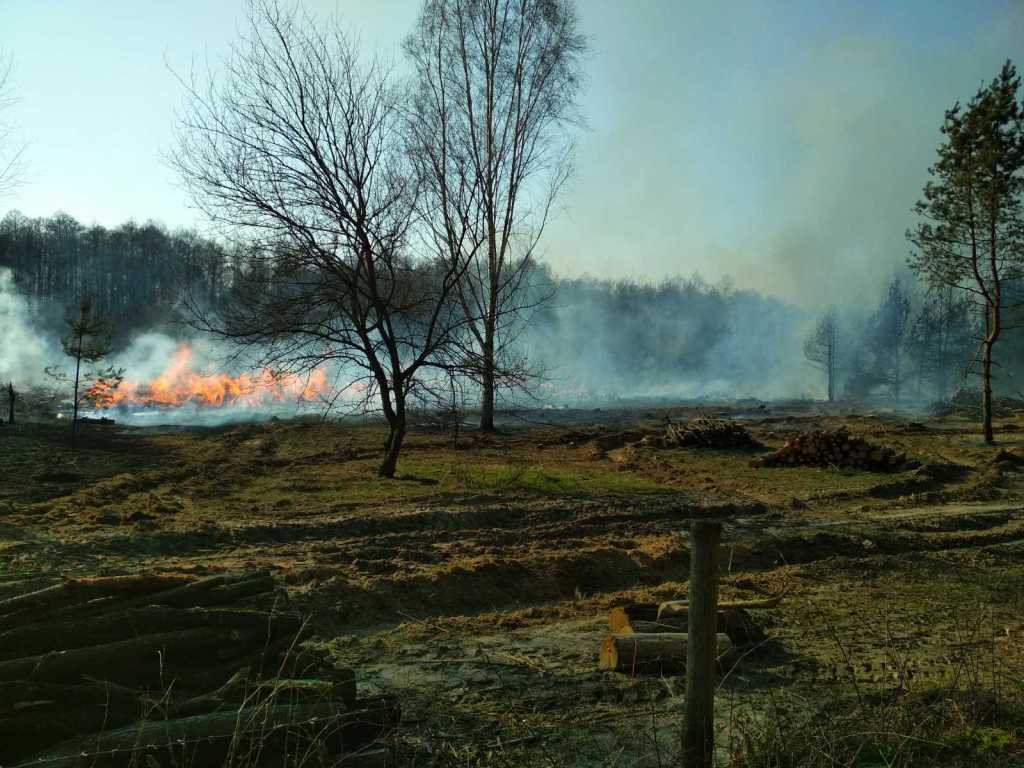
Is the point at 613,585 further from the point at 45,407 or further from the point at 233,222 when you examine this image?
the point at 45,407

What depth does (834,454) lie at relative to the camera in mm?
17719

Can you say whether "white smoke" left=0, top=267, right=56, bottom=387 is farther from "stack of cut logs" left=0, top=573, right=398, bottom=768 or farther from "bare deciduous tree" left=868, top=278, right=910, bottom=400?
"bare deciduous tree" left=868, top=278, right=910, bottom=400

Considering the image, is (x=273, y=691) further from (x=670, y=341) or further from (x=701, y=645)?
(x=670, y=341)

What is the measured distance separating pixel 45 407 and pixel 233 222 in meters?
24.1

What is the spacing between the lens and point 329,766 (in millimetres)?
3881

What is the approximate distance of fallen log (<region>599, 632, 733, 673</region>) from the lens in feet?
19.1

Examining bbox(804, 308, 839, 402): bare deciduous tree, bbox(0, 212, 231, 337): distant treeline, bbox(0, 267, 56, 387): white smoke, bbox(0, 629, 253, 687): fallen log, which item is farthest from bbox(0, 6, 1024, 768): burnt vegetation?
bbox(0, 212, 231, 337): distant treeline

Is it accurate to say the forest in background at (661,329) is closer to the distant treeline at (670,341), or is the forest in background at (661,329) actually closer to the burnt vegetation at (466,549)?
the distant treeline at (670,341)

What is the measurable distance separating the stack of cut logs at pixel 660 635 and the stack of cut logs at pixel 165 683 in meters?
1.96

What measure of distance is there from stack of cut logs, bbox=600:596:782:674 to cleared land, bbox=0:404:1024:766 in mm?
155

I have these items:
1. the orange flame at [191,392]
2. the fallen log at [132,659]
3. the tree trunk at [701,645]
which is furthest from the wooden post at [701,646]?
the orange flame at [191,392]

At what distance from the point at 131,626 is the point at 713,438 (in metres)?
18.1

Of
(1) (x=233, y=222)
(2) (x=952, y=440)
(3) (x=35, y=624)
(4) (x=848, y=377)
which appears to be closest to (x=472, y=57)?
(1) (x=233, y=222)

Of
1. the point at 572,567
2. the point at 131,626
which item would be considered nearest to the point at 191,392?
the point at 572,567
